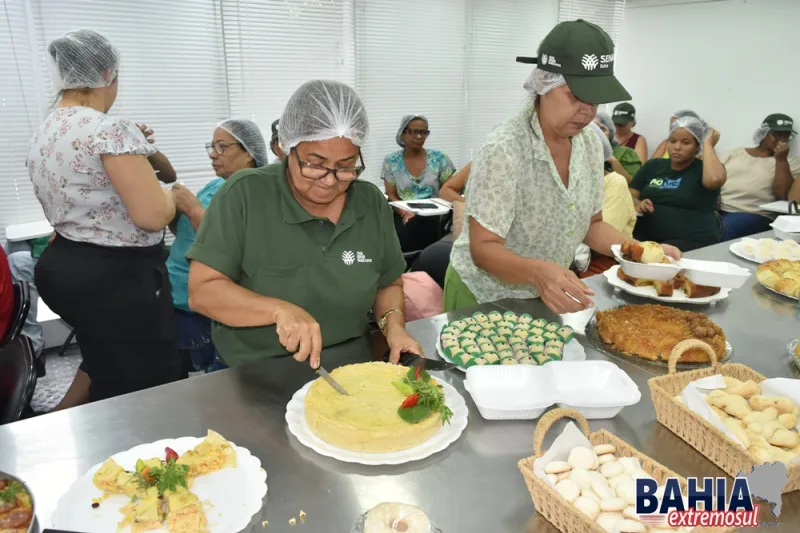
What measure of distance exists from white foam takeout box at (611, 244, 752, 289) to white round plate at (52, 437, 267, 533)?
1.64 meters

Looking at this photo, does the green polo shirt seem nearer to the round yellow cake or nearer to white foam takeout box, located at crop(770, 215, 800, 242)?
the round yellow cake

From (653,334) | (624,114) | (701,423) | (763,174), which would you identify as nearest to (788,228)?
(653,334)

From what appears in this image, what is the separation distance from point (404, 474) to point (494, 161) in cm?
129

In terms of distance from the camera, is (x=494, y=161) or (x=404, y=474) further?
(x=494, y=161)

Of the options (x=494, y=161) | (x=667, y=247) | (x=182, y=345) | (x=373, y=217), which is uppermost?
(x=494, y=161)

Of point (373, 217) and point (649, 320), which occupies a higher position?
point (373, 217)

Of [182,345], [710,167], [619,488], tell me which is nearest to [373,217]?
[619,488]

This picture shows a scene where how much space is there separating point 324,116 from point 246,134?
2.07 meters

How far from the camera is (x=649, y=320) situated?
1.96m

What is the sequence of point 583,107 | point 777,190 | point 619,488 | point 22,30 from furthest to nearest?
point 777,190 → point 22,30 → point 583,107 → point 619,488

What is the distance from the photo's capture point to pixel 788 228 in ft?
11.0

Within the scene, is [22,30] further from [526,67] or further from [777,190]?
[777,190]

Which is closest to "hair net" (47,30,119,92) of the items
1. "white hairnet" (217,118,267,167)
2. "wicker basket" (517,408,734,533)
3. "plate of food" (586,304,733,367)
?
"white hairnet" (217,118,267,167)

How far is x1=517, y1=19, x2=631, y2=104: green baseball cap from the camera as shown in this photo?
200cm
